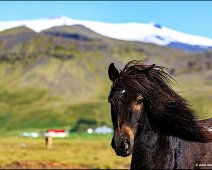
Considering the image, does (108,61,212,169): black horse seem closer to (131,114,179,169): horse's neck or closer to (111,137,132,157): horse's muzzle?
(131,114,179,169): horse's neck

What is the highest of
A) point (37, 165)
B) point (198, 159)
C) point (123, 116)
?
point (123, 116)

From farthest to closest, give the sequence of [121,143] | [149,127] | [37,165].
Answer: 1. [37,165]
2. [149,127]
3. [121,143]

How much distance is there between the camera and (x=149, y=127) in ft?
28.8

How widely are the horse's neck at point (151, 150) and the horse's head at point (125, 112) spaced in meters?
0.28

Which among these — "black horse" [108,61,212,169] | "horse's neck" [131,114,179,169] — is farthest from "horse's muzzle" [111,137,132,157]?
"horse's neck" [131,114,179,169]

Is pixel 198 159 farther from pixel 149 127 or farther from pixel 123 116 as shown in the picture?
pixel 123 116

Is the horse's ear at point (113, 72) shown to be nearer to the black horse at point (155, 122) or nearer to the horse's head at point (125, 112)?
the black horse at point (155, 122)

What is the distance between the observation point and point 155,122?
8859 millimetres

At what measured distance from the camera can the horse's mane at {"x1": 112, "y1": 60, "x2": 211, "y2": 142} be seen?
345 inches

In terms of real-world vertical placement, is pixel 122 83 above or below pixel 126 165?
above

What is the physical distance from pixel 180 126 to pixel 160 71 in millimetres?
1034

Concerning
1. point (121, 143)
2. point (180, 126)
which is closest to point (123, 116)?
point (121, 143)

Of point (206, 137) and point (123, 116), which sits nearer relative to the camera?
point (123, 116)

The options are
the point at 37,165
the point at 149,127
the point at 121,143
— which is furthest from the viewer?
the point at 37,165
